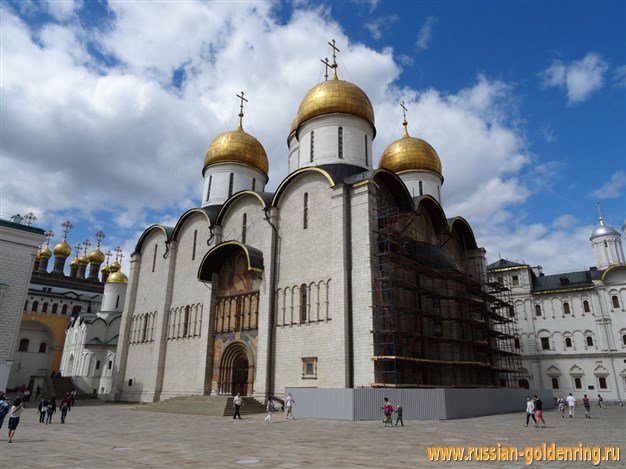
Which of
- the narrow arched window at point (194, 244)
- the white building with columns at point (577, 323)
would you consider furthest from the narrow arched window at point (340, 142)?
the white building with columns at point (577, 323)

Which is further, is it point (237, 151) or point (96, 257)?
point (96, 257)

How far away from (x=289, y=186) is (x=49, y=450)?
14714 millimetres

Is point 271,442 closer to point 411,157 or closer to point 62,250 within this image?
point 411,157

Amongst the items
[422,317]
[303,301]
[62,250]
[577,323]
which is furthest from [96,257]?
[577,323]

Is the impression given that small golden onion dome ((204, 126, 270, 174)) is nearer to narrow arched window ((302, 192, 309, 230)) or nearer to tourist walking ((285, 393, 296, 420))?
narrow arched window ((302, 192, 309, 230))

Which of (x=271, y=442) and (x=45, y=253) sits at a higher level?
(x=45, y=253)

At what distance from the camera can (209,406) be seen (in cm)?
1872

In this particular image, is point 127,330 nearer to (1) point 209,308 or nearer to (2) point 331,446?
(1) point 209,308

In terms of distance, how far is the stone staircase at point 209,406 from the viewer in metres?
18.1

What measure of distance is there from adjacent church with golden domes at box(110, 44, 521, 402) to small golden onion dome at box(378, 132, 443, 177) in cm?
9

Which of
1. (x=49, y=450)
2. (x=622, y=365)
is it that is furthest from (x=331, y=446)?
(x=622, y=365)

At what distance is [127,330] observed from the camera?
28344 mm

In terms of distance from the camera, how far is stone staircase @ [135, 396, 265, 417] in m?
18.1

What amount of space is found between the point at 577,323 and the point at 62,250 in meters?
51.7
